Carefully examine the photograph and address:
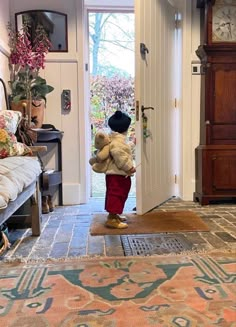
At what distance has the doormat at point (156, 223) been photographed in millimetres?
2520

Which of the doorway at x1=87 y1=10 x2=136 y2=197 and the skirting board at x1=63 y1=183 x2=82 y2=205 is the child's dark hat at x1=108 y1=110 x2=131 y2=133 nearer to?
the skirting board at x1=63 y1=183 x2=82 y2=205

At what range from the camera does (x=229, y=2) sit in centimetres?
337

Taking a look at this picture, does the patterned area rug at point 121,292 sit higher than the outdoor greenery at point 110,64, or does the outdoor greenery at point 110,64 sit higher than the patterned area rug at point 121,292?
the outdoor greenery at point 110,64

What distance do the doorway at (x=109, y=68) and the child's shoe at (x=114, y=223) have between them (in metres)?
1.56

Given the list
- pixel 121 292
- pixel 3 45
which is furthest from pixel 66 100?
pixel 121 292

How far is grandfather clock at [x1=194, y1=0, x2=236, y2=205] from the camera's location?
3.36 m

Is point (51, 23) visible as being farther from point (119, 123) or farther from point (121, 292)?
point (121, 292)

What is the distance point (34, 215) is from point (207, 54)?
2266mm

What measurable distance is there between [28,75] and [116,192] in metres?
1.50

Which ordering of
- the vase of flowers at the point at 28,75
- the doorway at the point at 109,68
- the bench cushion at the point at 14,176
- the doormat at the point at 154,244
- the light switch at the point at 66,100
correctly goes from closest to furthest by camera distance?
1. the bench cushion at the point at 14,176
2. the doormat at the point at 154,244
3. the vase of flowers at the point at 28,75
4. the light switch at the point at 66,100
5. the doorway at the point at 109,68

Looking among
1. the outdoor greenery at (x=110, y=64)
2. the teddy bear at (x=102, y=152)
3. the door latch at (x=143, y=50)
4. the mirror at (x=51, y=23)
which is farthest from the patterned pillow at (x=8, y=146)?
the outdoor greenery at (x=110, y=64)

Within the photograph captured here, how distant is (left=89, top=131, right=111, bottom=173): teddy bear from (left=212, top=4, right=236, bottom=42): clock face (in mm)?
1686

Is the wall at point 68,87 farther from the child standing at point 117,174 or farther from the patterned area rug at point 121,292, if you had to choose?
the patterned area rug at point 121,292

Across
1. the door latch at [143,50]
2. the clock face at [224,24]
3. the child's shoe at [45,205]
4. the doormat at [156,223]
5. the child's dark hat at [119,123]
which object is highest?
the clock face at [224,24]
